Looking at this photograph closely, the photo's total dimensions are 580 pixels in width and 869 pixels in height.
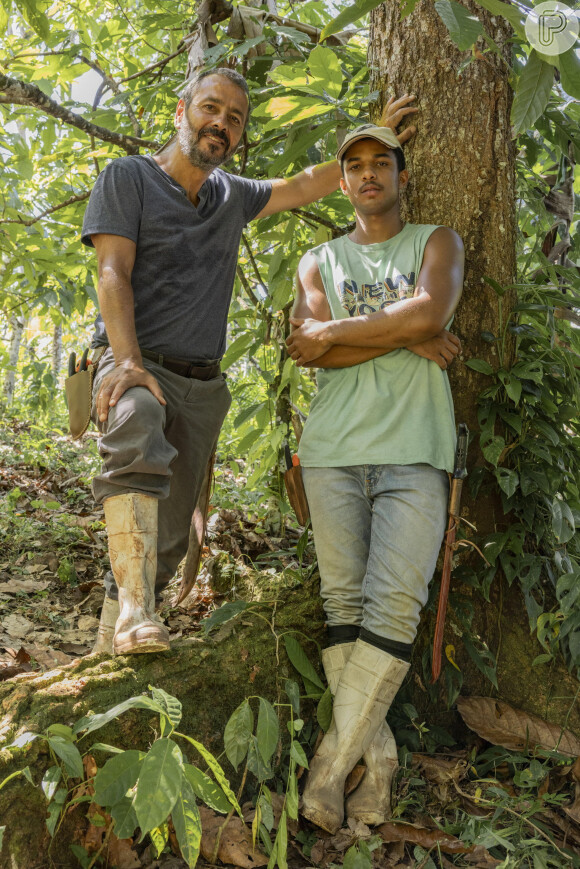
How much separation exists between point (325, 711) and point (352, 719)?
0.13 metres

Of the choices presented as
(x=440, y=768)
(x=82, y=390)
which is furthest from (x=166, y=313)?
(x=440, y=768)

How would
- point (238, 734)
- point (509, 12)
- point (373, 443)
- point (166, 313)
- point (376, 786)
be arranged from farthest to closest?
point (166, 313), point (373, 443), point (376, 786), point (238, 734), point (509, 12)

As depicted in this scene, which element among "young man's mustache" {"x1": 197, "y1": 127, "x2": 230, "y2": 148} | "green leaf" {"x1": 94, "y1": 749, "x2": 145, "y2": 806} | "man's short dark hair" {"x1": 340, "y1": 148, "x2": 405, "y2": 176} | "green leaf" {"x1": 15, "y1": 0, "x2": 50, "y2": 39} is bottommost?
"green leaf" {"x1": 94, "y1": 749, "x2": 145, "y2": 806}

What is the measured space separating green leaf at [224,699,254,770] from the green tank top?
0.86 metres

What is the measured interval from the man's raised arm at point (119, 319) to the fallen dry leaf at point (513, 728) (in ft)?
5.08

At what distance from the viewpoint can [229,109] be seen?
292 cm

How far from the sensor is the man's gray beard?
2.86m

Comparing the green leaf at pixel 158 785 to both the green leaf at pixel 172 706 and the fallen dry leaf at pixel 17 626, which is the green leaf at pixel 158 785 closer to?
the green leaf at pixel 172 706

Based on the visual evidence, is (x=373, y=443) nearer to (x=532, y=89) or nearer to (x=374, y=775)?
(x=374, y=775)

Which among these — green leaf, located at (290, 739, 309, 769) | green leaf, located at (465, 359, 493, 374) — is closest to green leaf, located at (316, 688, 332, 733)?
green leaf, located at (290, 739, 309, 769)

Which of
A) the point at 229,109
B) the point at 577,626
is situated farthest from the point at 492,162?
the point at 577,626

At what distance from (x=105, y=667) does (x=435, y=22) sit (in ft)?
8.65

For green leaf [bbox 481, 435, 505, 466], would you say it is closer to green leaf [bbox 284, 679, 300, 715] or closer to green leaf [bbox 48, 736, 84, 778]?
green leaf [bbox 284, 679, 300, 715]

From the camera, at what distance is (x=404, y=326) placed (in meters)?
2.41
